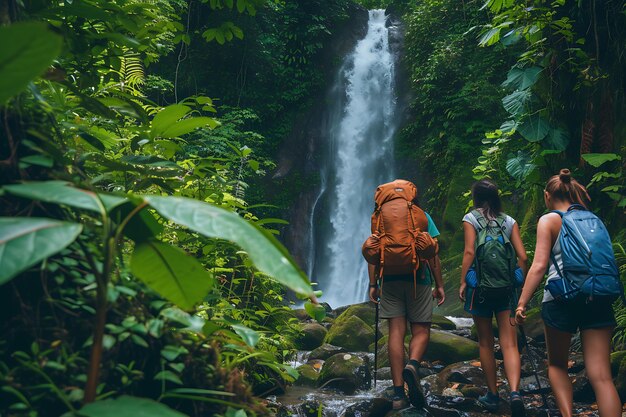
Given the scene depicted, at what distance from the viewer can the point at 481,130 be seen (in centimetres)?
1512

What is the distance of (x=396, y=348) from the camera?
497 centimetres

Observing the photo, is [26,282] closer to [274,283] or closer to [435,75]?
[274,283]

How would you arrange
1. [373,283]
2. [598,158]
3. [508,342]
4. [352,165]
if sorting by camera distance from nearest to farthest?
[508,342], [373,283], [598,158], [352,165]

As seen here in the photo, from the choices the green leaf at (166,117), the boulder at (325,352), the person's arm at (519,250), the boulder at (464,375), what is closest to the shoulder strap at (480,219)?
the person's arm at (519,250)

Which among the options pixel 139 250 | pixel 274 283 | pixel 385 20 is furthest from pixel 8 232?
pixel 385 20

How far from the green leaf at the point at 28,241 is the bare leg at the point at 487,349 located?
14.3 feet

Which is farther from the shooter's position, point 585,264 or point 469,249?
point 469,249

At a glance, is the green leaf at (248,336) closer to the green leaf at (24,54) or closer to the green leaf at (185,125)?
the green leaf at (185,125)

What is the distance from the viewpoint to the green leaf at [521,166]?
673cm

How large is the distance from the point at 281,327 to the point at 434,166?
41.7 ft

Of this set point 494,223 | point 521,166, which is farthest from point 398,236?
point 521,166

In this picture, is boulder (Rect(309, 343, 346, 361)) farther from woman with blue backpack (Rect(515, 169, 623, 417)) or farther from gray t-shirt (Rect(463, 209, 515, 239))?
woman with blue backpack (Rect(515, 169, 623, 417))

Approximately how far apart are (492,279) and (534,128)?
8.87ft

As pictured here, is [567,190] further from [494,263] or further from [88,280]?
[88,280]
